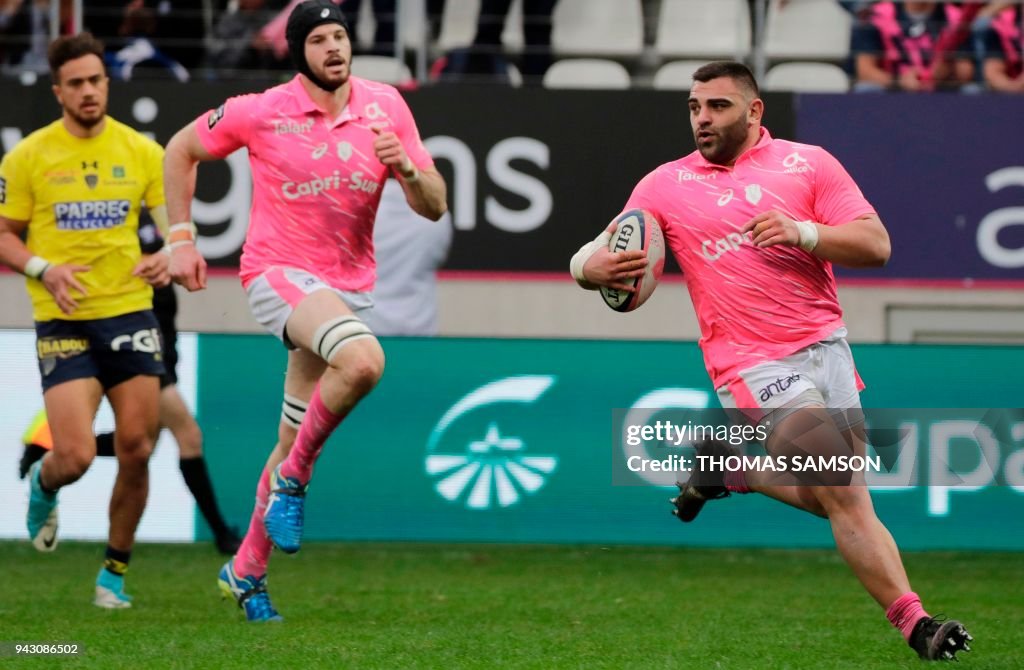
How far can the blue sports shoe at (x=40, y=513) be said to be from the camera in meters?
8.46

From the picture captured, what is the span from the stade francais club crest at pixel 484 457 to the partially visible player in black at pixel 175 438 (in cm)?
131

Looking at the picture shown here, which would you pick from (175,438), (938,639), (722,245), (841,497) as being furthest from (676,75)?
(938,639)

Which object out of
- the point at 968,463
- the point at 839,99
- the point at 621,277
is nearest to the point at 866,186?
the point at 839,99

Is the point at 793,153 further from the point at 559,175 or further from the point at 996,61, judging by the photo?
the point at 996,61

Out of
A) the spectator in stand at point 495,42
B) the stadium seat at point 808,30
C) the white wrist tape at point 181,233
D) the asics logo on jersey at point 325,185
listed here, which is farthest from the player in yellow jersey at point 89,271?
the stadium seat at point 808,30

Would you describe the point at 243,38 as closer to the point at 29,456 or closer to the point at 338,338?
the point at 29,456

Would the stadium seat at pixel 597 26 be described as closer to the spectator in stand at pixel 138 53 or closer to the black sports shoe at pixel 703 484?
the spectator in stand at pixel 138 53

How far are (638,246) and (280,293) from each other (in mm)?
1718

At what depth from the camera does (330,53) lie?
7.14 meters

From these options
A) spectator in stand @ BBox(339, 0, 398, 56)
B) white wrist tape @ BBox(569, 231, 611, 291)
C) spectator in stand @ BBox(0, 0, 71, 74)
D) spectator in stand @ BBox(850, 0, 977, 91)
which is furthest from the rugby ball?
spectator in stand @ BBox(0, 0, 71, 74)

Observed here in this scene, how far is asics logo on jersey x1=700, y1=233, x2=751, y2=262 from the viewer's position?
20.6 feet

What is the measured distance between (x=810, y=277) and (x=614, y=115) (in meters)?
6.54

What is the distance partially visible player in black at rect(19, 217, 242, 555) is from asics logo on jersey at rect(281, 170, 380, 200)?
8.55 feet

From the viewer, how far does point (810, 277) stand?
630 centimetres
